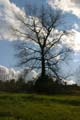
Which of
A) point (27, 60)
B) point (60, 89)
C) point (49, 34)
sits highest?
point (49, 34)

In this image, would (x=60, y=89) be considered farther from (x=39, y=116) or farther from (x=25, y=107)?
(x=39, y=116)

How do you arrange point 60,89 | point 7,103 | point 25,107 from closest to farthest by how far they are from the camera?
1. point 25,107
2. point 7,103
3. point 60,89

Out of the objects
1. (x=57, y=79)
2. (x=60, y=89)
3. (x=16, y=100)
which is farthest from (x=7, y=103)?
(x=57, y=79)

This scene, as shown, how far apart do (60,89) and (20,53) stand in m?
8.97

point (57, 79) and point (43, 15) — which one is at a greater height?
point (43, 15)

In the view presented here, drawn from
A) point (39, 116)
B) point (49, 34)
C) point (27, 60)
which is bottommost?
point (39, 116)

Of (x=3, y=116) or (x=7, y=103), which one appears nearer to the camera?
(x=3, y=116)

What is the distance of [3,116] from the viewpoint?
21609 mm

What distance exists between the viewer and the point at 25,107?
2572 centimetres

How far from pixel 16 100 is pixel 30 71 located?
2808 centimetres

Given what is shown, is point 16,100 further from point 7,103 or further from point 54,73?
point 54,73

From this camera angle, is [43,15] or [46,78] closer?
[46,78]

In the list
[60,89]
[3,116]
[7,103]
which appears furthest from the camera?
[60,89]

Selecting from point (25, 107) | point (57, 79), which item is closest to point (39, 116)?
point (25, 107)
